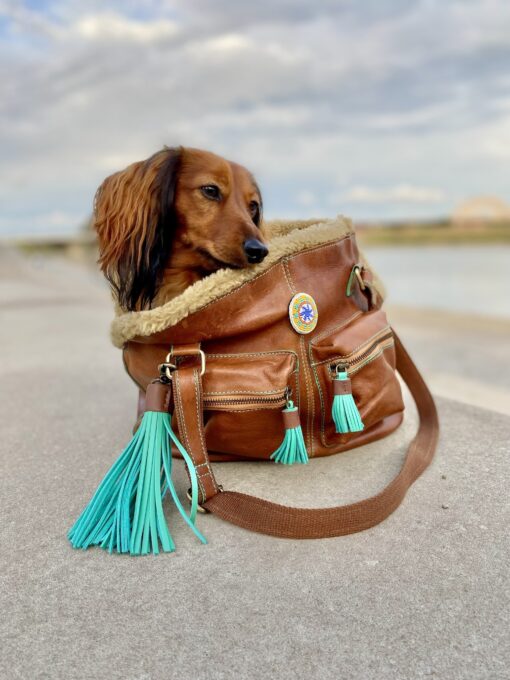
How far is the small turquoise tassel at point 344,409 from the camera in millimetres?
1861

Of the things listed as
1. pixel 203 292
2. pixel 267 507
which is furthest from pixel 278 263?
pixel 267 507

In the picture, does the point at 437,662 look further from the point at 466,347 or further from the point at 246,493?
the point at 466,347

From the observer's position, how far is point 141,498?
163 cm

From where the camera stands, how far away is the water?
12.1 m

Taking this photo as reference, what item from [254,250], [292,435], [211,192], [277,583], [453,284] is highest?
[211,192]

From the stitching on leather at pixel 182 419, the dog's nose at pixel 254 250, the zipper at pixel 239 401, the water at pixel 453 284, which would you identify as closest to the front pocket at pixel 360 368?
the zipper at pixel 239 401

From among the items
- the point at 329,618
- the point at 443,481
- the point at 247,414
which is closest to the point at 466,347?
the point at 443,481

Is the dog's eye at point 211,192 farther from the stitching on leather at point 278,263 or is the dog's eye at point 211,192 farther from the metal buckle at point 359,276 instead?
the metal buckle at point 359,276

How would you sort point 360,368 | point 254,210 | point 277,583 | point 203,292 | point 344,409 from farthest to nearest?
point 254,210, point 360,368, point 344,409, point 203,292, point 277,583

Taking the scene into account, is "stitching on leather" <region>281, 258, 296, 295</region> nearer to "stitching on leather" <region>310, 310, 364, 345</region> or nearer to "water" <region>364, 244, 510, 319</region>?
"stitching on leather" <region>310, 310, 364, 345</region>

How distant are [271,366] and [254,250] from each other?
0.35 meters

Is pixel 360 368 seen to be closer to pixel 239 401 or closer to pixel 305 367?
pixel 305 367

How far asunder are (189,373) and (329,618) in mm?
734

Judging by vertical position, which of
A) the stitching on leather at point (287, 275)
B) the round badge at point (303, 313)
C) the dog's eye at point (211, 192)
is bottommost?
the round badge at point (303, 313)
